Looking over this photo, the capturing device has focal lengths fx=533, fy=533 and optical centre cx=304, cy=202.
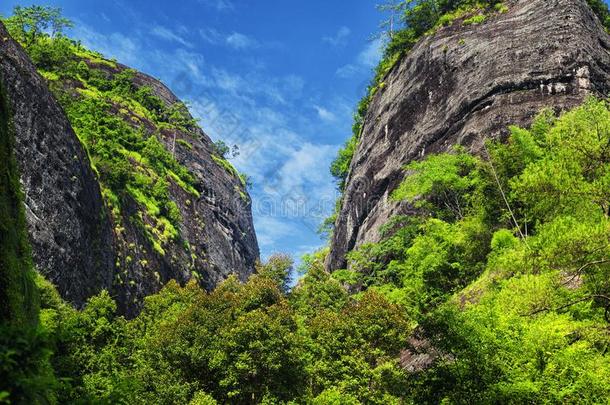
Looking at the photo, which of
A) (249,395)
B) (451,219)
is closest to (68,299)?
(249,395)

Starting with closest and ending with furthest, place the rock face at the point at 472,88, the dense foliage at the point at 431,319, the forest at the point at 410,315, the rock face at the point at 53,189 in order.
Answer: the forest at the point at 410,315, the dense foliage at the point at 431,319, the rock face at the point at 53,189, the rock face at the point at 472,88

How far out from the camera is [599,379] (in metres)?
13.3

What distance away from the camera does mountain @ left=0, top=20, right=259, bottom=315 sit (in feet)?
104

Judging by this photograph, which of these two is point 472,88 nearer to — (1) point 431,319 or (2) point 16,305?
(1) point 431,319

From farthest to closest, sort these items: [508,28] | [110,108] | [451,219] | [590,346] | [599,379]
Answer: [110,108]
[508,28]
[451,219]
[590,346]
[599,379]

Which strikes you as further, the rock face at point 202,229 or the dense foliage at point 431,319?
the rock face at point 202,229

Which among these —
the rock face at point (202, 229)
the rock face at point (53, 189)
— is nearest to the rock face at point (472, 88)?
the rock face at point (202, 229)

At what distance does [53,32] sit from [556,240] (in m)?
80.2

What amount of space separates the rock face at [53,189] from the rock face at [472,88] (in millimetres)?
20707

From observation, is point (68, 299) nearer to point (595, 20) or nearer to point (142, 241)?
point (142, 241)

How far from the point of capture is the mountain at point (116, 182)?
1242 inches

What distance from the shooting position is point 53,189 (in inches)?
1272

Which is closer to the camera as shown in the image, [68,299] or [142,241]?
[68,299]

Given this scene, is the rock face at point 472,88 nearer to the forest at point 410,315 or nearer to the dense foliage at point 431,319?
the forest at point 410,315
